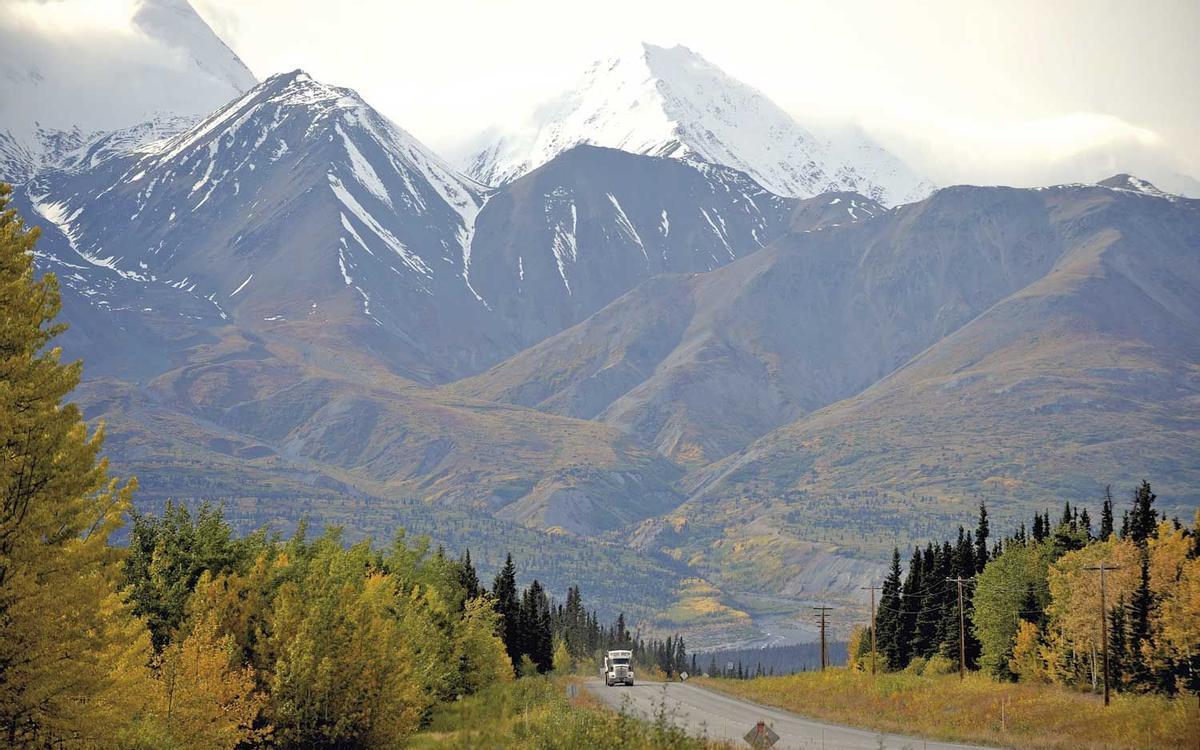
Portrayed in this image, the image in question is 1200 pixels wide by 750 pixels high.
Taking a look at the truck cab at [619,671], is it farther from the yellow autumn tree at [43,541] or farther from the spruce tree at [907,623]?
the yellow autumn tree at [43,541]

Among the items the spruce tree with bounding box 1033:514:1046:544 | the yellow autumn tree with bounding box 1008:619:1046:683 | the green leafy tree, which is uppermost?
the spruce tree with bounding box 1033:514:1046:544

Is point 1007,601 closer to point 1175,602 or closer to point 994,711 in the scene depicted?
point 1175,602

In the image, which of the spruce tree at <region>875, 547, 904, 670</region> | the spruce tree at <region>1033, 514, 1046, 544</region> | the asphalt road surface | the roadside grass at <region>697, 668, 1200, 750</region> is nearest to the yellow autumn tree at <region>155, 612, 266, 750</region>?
the asphalt road surface

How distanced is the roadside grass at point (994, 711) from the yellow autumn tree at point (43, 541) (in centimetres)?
3968

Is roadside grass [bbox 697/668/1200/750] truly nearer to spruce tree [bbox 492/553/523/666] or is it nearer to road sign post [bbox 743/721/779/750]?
road sign post [bbox 743/721/779/750]

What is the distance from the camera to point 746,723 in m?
73.4

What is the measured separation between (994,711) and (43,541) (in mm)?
59267

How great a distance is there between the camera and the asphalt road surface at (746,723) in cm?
5738

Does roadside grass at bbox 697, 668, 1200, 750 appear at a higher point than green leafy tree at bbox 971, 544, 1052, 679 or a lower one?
lower

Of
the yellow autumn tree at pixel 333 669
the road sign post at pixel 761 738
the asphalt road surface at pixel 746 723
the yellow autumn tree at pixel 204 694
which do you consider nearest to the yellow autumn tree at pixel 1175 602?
the asphalt road surface at pixel 746 723

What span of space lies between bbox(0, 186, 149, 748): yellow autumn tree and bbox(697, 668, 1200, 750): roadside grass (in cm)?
3968

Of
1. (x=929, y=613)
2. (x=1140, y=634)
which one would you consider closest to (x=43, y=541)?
(x=1140, y=634)

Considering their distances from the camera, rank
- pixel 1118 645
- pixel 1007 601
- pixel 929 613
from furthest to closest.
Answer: pixel 929 613
pixel 1007 601
pixel 1118 645

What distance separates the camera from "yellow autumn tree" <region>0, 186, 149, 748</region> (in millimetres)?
30641
